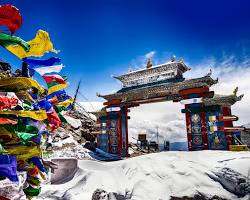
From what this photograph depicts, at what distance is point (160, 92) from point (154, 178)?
340 inches

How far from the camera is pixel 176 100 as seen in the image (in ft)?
56.4

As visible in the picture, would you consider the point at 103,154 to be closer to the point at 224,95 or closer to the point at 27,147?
the point at 224,95

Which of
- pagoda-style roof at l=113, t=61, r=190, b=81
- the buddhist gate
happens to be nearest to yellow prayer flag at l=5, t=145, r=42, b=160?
the buddhist gate

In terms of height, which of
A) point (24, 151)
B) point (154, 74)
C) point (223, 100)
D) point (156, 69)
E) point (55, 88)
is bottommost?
point (24, 151)

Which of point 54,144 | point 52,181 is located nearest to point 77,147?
point 54,144

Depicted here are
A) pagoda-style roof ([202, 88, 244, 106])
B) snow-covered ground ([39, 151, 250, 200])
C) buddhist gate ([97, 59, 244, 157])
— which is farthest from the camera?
pagoda-style roof ([202, 88, 244, 106])

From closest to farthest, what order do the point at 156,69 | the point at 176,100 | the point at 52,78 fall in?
the point at 52,78
the point at 176,100
the point at 156,69

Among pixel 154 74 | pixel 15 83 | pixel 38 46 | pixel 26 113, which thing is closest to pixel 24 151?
pixel 26 113

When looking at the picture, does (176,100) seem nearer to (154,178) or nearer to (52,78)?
(154,178)

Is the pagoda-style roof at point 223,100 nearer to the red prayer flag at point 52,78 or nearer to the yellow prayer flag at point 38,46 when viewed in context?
the red prayer flag at point 52,78

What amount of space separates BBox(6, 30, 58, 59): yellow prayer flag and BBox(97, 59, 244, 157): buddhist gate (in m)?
13.4

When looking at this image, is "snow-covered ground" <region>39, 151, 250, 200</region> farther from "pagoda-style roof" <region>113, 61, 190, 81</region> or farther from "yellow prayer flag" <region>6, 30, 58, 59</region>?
"pagoda-style roof" <region>113, 61, 190, 81</region>

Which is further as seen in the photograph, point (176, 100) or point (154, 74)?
point (154, 74)

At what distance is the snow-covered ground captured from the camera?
30.2ft
